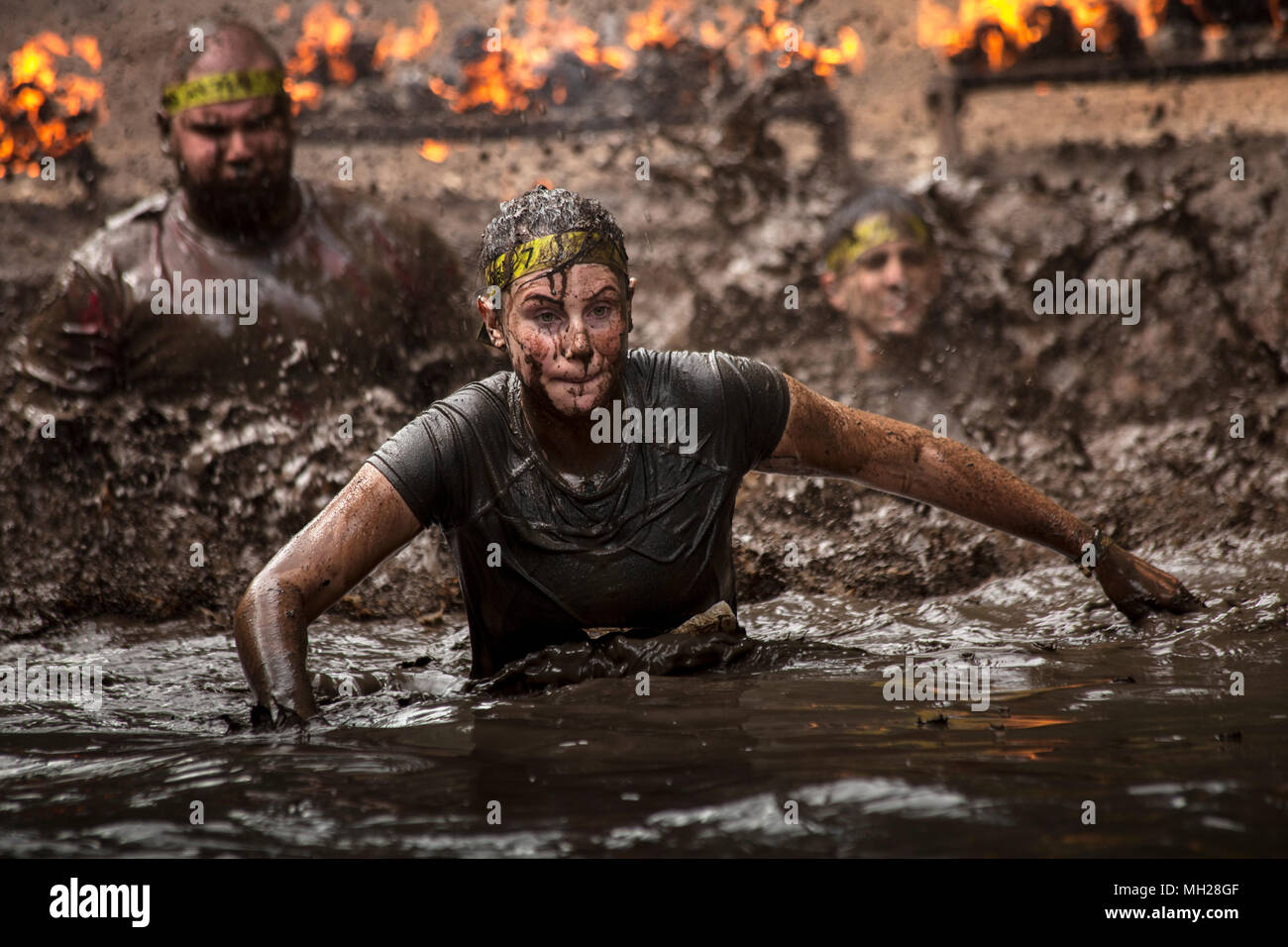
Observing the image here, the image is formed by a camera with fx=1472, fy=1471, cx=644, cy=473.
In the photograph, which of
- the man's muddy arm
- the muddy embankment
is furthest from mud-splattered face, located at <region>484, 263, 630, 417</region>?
the muddy embankment

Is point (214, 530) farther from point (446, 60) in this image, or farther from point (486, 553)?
point (446, 60)

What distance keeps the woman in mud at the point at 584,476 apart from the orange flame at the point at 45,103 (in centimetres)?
609

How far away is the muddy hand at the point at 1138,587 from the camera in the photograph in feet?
13.1

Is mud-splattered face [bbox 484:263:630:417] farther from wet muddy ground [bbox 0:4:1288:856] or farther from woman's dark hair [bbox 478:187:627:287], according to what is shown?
wet muddy ground [bbox 0:4:1288:856]

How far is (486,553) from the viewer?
3760mm

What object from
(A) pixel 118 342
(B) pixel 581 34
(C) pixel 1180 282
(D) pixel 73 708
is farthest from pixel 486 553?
(B) pixel 581 34

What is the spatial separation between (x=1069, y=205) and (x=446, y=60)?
3.86 metres

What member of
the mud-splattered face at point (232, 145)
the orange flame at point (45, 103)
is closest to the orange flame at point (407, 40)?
the orange flame at point (45, 103)

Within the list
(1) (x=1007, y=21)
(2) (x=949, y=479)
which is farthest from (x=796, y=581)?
(1) (x=1007, y=21)

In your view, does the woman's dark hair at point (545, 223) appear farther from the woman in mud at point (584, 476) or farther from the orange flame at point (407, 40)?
the orange flame at point (407, 40)

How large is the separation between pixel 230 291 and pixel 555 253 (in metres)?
3.79

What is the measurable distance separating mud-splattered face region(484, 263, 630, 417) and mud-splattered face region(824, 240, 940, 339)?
4243 millimetres

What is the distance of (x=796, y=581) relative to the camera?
6043mm

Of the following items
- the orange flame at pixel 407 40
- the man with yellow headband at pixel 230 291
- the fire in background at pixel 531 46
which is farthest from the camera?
the orange flame at pixel 407 40
